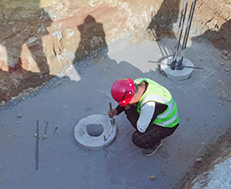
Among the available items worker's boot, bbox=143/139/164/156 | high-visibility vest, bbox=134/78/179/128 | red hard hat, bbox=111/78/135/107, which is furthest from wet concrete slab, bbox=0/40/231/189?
red hard hat, bbox=111/78/135/107

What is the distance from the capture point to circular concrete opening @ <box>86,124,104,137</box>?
12.7 feet

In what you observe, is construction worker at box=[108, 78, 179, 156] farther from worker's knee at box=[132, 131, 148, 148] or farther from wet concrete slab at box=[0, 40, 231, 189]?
wet concrete slab at box=[0, 40, 231, 189]

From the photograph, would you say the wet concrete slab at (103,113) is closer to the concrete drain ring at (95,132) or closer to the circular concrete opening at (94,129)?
the concrete drain ring at (95,132)

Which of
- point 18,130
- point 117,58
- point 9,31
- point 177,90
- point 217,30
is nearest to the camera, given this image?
point 18,130

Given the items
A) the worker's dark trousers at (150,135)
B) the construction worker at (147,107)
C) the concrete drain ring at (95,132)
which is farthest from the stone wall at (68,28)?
the worker's dark trousers at (150,135)

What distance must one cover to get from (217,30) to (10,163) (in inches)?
195

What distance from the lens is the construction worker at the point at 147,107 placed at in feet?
9.69

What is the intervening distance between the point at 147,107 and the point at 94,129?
128 centimetres

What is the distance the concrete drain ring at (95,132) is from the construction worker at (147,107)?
511mm

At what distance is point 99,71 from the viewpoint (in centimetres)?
489

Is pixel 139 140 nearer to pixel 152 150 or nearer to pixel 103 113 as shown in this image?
pixel 152 150

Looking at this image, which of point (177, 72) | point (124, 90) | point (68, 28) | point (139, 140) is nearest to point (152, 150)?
point (139, 140)

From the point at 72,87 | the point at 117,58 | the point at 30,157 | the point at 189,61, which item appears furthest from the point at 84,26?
the point at 30,157

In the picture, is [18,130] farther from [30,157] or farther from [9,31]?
[9,31]
